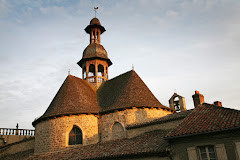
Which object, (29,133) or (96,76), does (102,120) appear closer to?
(96,76)

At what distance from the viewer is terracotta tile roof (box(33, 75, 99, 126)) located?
18697mm

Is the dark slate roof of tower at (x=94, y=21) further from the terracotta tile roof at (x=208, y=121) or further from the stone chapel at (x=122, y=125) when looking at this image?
the terracotta tile roof at (x=208, y=121)

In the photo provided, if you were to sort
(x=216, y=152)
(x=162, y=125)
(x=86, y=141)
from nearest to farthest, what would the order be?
(x=216, y=152) → (x=162, y=125) → (x=86, y=141)

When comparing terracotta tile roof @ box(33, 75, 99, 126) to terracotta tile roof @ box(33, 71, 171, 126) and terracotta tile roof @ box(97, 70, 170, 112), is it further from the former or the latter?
terracotta tile roof @ box(97, 70, 170, 112)

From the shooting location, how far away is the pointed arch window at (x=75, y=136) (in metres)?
18.0

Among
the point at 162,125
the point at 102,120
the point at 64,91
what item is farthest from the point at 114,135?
the point at 64,91

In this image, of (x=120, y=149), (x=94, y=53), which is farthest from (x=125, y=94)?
(x=94, y=53)

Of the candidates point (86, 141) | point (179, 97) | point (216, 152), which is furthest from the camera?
point (179, 97)

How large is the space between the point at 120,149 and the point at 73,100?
771 cm

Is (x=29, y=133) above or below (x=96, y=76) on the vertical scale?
below

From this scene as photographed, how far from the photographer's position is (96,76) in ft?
83.7

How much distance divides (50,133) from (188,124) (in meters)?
11.5

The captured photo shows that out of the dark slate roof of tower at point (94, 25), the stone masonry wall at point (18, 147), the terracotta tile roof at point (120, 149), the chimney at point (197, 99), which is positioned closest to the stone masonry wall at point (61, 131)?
the terracotta tile roof at point (120, 149)

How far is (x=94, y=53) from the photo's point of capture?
2653cm
